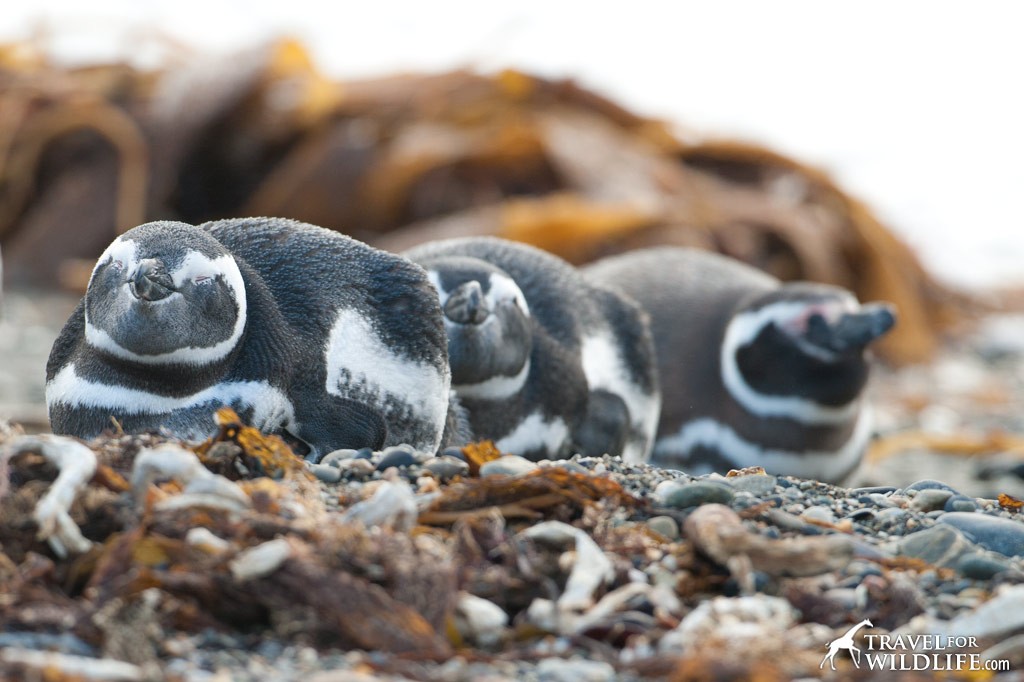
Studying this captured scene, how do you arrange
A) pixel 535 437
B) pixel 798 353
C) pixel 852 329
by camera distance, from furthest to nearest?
pixel 798 353, pixel 852 329, pixel 535 437

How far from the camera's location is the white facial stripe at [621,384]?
4648 mm

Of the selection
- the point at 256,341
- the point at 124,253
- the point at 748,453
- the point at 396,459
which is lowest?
the point at 748,453

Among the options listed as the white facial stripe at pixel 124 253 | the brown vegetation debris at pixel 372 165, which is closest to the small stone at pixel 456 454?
the white facial stripe at pixel 124 253

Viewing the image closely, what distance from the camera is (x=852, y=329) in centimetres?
536

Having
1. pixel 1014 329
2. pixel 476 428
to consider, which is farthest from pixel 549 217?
pixel 1014 329

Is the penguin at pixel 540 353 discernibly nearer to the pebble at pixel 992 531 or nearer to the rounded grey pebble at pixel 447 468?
the rounded grey pebble at pixel 447 468

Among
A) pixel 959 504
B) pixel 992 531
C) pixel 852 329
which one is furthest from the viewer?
pixel 852 329

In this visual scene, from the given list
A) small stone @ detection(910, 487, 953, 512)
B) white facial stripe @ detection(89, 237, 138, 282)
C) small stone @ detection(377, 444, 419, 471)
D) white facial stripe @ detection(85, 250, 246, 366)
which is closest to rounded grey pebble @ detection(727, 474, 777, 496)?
small stone @ detection(910, 487, 953, 512)

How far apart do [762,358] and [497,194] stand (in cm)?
378

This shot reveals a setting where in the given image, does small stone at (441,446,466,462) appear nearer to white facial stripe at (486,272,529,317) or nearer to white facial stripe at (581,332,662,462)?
white facial stripe at (486,272,529,317)

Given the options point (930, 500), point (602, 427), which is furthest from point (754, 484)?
point (602, 427)

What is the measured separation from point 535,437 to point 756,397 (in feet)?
5.48

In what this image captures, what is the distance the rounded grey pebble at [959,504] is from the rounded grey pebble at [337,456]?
132cm

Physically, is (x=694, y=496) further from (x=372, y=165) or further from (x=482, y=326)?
(x=372, y=165)
